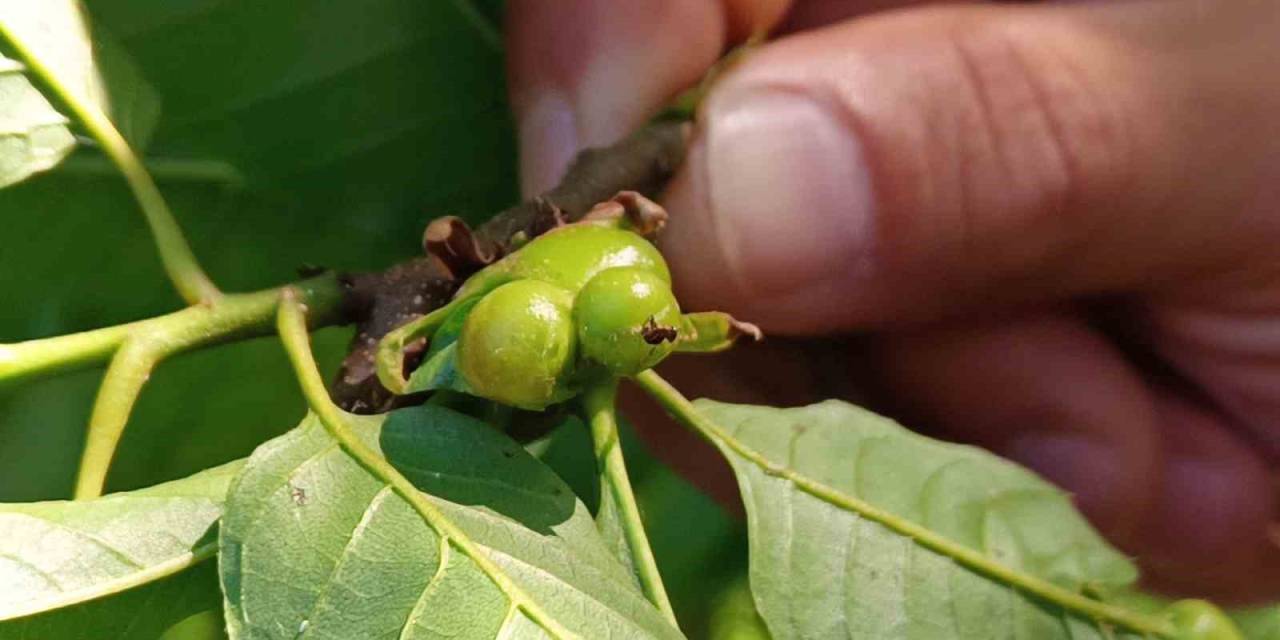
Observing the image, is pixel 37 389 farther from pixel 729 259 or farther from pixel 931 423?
pixel 931 423

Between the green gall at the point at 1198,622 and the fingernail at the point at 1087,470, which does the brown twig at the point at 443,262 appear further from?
the fingernail at the point at 1087,470

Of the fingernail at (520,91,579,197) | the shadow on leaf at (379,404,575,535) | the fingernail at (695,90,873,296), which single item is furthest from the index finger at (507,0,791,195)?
the shadow on leaf at (379,404,575,535)

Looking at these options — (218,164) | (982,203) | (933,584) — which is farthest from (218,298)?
(982,203)

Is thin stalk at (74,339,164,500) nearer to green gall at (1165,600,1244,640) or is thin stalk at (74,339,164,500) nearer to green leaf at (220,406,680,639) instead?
green leaf at (220,406,680,639)

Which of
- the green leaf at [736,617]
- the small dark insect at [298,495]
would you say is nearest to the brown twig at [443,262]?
the small dark insect at [298,495]

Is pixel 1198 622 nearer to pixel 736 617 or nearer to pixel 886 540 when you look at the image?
pixel 886 540
